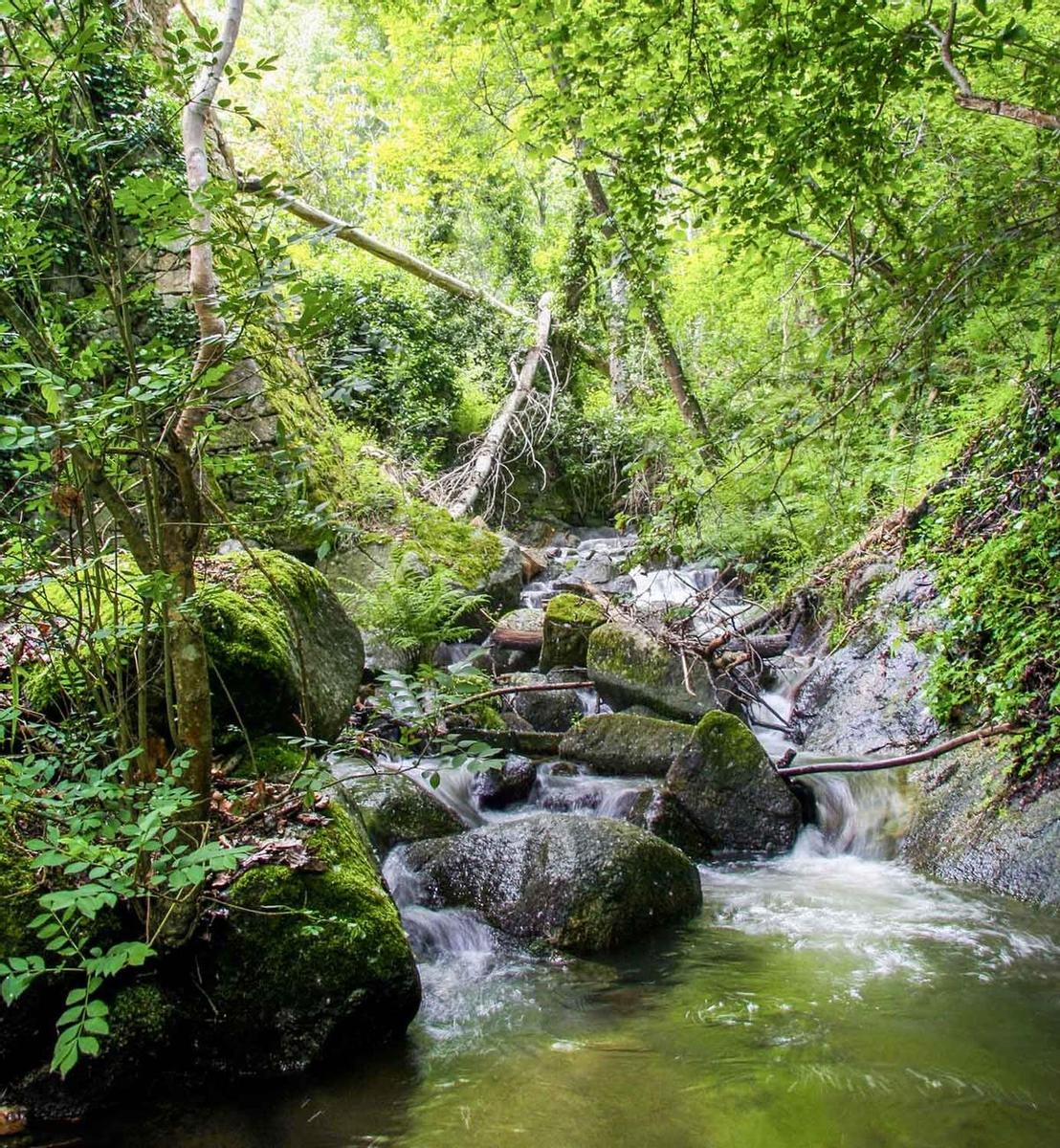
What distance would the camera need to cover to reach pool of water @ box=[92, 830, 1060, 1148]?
2824 mm

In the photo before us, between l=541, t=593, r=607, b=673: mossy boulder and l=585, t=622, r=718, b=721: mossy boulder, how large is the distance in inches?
29.7

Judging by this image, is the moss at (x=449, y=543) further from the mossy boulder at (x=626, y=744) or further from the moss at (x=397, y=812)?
the moss at (x=397, y=812)

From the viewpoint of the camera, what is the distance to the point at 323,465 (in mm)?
11008

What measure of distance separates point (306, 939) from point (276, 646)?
1.81 metres

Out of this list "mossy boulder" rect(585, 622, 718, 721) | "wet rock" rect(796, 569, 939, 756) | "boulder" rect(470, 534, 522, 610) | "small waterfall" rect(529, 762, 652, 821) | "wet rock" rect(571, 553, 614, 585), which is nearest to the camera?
"small waterfall" rect(529, 762, 652, 821)

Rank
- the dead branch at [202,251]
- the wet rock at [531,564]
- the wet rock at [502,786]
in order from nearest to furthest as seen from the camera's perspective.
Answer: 1. the dead branch at [202,251]
2. the wet rock at [502,786]
3. the wet rock at [531,564]

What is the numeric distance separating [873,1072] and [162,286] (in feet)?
37.3

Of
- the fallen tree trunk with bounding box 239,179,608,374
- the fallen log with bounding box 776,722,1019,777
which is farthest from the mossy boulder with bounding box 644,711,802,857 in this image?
the fallen tree trunk with bounding box 239,179,608,374

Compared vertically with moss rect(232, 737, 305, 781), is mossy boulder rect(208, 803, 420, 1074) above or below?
below

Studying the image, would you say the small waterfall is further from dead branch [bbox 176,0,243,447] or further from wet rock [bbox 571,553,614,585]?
wet rock [bbox 571,553,614,585]

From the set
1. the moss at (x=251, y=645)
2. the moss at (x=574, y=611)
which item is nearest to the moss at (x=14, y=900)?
the moss at (x=251, y=645)

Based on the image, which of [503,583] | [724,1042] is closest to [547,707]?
[503,583]

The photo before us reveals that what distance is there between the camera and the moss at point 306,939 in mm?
3191

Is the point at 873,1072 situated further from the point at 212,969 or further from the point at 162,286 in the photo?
the point at 162,286
